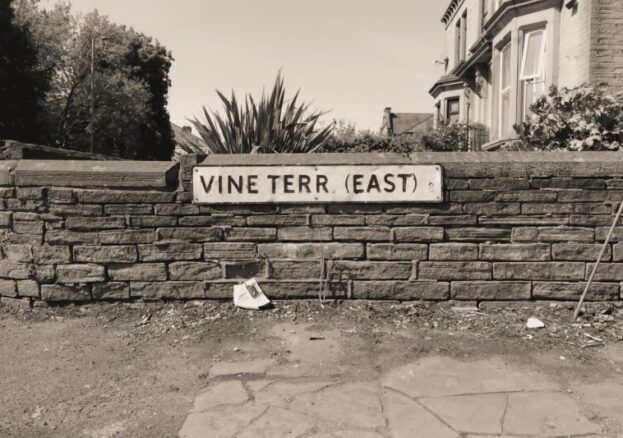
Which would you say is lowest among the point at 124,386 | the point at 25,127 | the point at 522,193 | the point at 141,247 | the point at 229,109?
the point at 124,386

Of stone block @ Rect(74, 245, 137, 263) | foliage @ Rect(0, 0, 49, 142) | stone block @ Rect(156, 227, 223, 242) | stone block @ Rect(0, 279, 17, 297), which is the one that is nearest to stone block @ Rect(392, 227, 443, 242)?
stone block @ Rect(156, 227, 223, 242)

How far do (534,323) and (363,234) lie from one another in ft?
4.51

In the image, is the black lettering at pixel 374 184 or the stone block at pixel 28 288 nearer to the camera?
the black lettering at pixel 374 184

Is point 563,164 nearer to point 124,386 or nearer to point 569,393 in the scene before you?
point 569,393

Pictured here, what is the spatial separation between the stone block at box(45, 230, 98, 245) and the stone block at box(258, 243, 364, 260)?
4.31ft

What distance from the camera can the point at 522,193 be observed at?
391 cm

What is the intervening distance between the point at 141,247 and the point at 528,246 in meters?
2.96

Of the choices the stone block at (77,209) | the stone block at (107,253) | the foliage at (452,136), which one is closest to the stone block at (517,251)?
the stone block at (107,253)

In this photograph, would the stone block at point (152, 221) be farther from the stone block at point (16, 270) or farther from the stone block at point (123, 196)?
the stone block at point (16, 270)

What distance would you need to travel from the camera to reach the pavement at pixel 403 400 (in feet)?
7.98

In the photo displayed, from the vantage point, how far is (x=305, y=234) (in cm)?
402

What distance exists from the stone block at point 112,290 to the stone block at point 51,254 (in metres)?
0.32

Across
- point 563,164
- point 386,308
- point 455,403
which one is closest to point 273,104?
point 386,308

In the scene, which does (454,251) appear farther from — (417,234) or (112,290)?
(112,290)
